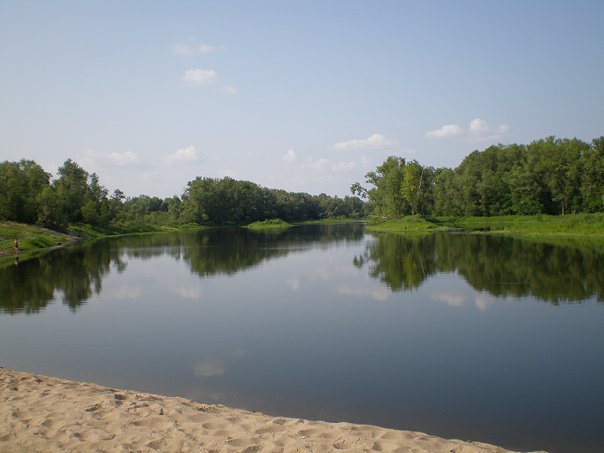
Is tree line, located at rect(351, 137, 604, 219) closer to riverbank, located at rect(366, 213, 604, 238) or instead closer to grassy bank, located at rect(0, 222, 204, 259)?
riverbank, located at rect(366, 213, 604, 238)

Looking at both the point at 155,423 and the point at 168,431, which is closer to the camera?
the point at 168,431

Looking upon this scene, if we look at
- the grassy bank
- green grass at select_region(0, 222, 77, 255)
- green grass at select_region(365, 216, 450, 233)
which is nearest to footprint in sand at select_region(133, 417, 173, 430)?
the grassy bank

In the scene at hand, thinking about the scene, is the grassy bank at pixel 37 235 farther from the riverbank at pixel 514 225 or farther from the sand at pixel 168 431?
the riverbank at pixel 514 225

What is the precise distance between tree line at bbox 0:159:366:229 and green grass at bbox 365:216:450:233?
48509 millimetres

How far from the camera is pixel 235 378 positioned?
10602 millimetres

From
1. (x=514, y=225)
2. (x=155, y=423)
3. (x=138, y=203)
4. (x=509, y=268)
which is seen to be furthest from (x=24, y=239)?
(x=138, y=203)

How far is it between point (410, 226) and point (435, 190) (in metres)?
24.6

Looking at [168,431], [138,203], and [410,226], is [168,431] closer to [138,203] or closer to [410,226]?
[410,226]

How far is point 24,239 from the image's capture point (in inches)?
1951

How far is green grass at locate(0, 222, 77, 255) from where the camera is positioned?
45.2 m

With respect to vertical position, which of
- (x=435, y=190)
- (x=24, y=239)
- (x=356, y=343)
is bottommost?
(x=356, y=343)

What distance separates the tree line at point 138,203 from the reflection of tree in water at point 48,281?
3092 centimetres

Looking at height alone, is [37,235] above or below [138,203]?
below

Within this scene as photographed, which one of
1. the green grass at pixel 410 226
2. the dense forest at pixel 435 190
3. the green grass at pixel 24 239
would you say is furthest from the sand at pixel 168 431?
the green grass at pixel 410 226
